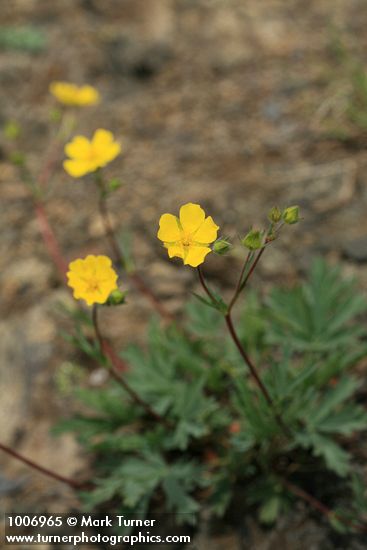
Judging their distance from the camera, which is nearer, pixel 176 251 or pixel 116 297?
pixel 176 251

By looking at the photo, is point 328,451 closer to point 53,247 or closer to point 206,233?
point 206,233

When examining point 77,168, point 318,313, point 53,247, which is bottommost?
point 318,313

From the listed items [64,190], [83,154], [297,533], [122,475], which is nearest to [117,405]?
[122,475]

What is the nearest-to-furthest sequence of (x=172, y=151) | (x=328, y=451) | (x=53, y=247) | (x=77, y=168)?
(x=328, y=451), (x=77, y=168), (x=53, y=247), (x=172, y=151)

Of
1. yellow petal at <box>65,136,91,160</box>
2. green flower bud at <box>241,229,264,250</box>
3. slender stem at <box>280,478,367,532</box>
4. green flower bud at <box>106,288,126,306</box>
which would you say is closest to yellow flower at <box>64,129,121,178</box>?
yellow petal at <box>65,136,91,160</box>

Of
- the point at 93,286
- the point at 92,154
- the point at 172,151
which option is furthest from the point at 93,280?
the point at 172,151

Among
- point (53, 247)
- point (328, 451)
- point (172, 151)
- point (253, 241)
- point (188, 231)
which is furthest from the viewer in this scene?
point (172, 151)

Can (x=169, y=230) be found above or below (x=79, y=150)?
below

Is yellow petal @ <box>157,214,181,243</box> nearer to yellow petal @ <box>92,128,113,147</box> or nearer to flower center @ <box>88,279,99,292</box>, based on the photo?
flower center @ <box>88,279,99,292</box>
